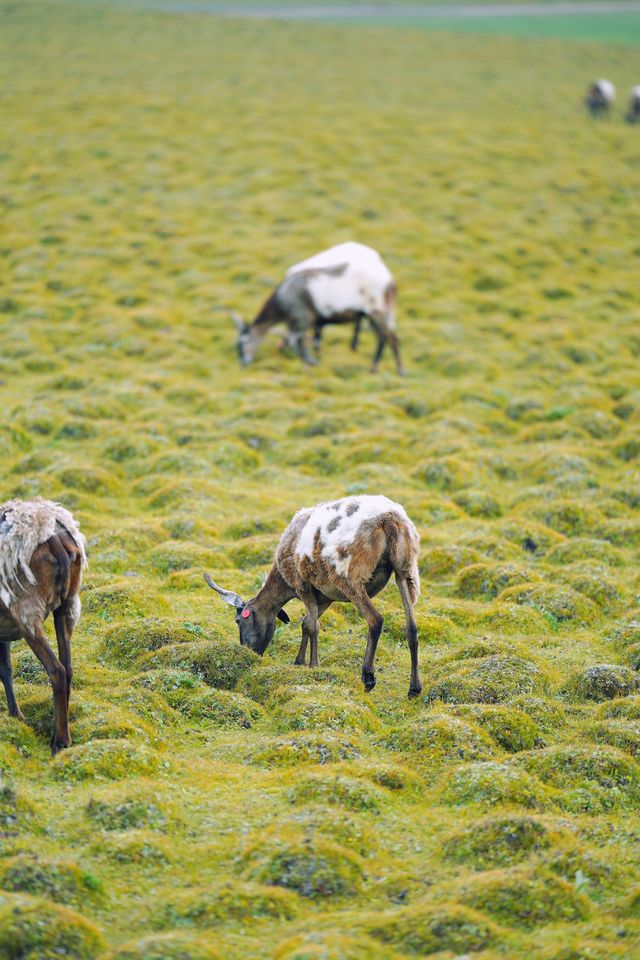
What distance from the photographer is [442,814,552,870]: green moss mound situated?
8.54m

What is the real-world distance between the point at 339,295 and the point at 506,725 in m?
14.9

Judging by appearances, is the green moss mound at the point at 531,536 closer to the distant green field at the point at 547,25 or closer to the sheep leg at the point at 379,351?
the sheep leg at the point at 379,351

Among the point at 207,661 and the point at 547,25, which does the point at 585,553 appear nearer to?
the point at 207,661

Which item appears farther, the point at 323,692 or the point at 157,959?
the point at 323,692

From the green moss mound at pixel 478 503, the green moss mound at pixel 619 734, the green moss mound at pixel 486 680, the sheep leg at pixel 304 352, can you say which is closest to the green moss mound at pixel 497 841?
the green moss mound at pixel 619 734

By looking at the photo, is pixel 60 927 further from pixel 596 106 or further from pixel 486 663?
pixel 596 106

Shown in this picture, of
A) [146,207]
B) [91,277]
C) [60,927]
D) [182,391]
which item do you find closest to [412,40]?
[146,207]

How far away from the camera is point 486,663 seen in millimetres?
12109

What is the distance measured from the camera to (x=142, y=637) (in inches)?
499

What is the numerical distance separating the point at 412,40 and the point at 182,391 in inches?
2067

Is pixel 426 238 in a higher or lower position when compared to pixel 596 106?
lower

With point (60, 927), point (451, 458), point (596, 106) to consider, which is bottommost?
point (451, 458)

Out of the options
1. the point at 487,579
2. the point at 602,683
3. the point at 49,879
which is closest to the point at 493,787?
the point at 602,683

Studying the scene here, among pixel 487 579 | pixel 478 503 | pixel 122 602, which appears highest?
pixel 122 602
